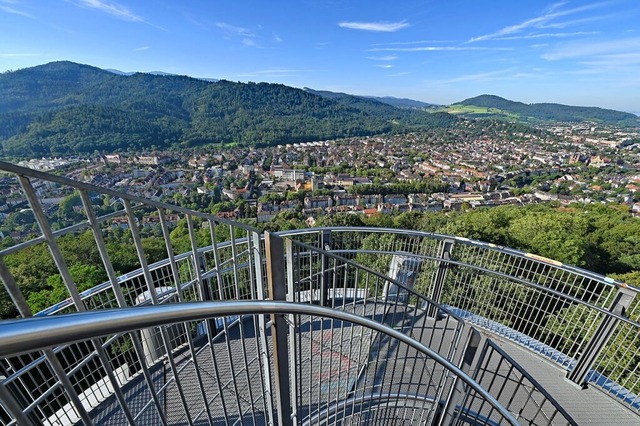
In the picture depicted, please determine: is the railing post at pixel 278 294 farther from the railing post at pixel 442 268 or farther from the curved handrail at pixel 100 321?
the railing post at pixel 442 268

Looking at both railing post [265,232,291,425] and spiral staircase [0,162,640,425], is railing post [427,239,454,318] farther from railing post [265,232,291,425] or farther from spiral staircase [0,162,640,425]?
railing post [265,232,291,425]

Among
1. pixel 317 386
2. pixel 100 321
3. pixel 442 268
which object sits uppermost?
pixel 100 321

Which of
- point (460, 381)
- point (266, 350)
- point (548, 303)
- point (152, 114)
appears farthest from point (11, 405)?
point (152, 114)

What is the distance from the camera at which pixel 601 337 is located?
326 cm

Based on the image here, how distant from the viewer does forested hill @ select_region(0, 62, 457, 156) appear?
204ft

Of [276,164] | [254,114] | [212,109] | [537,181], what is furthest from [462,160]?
[212,109]

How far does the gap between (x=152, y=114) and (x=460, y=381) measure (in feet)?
396

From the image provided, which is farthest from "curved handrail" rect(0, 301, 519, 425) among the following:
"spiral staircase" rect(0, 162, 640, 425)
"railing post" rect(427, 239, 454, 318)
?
"railing post" rect(427, 239, 454, 318)

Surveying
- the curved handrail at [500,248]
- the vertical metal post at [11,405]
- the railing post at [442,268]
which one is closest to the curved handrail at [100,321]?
the vertical metal post at [11,405]

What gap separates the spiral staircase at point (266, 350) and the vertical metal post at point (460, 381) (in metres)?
0.01

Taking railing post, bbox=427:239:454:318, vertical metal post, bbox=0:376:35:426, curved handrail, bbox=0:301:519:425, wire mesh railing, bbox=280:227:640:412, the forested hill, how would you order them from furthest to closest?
the forested hill < railing post, bbox=427:239:454:318 < wire mesh railing, bbox=280:227:640:412 < vertical metal post, bbox=0:376:35:426 < curved handrail, bbox=0:301:519:425

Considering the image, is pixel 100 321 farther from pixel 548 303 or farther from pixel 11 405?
pixel 548 303

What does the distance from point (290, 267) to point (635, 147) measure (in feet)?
451

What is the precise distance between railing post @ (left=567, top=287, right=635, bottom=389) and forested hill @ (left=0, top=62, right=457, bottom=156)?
5413 cm
